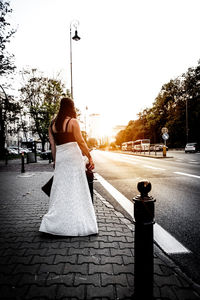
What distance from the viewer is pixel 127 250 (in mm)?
2605

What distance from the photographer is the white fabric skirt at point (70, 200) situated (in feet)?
9.78

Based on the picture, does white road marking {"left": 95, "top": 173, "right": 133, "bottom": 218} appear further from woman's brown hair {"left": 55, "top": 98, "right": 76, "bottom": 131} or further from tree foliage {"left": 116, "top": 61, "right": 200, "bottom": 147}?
tree foliage {"left": 116, "top": 61, "right": 200, "bottom": 147}

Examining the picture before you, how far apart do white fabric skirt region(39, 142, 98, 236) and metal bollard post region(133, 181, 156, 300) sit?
1349 millimetres

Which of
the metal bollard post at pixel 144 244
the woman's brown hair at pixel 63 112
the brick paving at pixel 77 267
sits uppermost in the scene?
the woman's brown hair at pixel 63 112

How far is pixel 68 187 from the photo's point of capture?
302 cm

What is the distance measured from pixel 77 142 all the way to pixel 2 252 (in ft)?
5.32

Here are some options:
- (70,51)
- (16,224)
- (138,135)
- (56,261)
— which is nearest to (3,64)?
(70,51)

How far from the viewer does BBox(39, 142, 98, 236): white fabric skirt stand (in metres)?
2.98

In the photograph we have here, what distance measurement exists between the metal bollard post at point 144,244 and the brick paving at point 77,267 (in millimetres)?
174

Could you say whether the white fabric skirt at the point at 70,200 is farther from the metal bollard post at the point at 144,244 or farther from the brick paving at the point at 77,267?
the metal bollard post at the point at 144,244

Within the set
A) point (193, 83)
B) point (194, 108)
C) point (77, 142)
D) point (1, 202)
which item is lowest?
point (1, 202)

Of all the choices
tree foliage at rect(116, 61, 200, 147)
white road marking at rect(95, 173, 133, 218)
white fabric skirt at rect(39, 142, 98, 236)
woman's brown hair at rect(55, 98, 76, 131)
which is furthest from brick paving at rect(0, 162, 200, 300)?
tree foliage at rect(116, 61, 200, 147)

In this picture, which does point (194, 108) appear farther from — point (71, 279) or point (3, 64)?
point (71, 279)

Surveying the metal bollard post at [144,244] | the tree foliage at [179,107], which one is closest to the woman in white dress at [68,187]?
the metal bollard post at [144,244]
